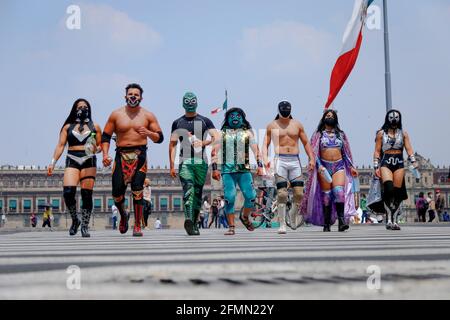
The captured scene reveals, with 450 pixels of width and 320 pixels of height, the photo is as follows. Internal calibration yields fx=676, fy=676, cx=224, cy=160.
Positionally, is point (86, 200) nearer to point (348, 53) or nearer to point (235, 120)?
point (235, 120)

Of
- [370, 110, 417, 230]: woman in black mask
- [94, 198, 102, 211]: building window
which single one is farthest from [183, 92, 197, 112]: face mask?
[94, 198, 102, 211]: building window

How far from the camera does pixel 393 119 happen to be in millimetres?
10375

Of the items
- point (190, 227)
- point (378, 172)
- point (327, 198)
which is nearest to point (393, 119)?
point (378, 172)

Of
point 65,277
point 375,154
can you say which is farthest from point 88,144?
point 65,277

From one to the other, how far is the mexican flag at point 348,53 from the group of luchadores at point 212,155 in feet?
27.9

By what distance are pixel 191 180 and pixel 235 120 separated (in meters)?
1.08

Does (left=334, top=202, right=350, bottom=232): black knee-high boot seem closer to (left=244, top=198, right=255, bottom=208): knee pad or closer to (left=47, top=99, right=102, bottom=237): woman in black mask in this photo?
(left=244, top=198, right=255, bottom=208): knee pad

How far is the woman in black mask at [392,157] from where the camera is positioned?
Result: 1021 centimetres

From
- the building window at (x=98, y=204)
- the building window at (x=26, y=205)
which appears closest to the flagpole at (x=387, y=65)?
the building window at (x=98, y=204)

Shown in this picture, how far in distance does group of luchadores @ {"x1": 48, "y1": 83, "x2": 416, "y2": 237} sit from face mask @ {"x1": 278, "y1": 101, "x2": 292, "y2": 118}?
0.6 inches

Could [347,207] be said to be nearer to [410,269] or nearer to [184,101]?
[184,101]

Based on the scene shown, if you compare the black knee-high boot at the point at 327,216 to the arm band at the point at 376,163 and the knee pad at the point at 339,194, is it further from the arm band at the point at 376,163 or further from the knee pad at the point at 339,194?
the arm band at the point at 376,163

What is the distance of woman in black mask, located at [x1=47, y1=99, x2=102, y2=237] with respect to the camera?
9219 mm

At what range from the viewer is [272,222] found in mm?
17781
